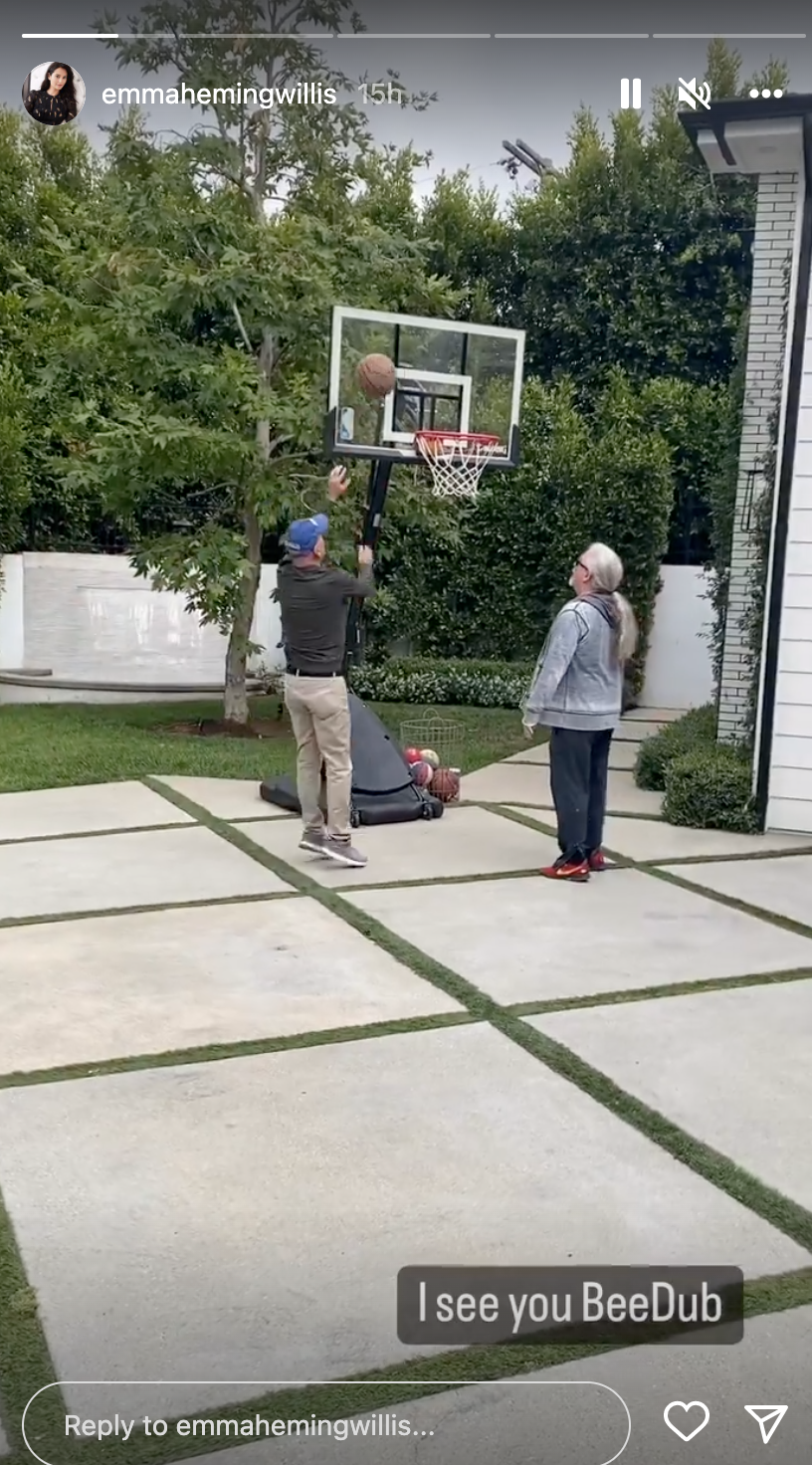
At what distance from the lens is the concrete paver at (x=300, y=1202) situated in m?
2.31

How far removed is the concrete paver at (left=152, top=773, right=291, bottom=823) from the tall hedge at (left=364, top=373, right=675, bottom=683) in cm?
475

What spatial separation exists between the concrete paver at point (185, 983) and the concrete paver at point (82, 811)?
5.34 ft

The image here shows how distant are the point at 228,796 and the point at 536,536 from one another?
6037 millimetres

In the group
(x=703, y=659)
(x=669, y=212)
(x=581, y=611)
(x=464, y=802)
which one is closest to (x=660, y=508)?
(x=703, y=659)

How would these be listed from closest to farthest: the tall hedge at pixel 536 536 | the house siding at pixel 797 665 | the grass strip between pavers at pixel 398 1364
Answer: the grass strip between pavers at pixel 398 1364, the house siding at pixel 797 665, the tall hedge at pixel 536 536

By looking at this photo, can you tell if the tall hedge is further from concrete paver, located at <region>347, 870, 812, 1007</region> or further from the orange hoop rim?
concrete paver, located at <region>347, 870, 812, 1007</region>

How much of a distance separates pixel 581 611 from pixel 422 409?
2317mm

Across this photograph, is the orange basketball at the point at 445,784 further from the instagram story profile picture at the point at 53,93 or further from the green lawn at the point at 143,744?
the instagram story profile picture at the point at 53,93

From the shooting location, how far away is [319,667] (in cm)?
561

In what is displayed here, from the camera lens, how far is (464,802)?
7.30 meters

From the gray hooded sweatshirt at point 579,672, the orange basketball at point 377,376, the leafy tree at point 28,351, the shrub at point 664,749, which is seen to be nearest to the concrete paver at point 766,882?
the gray hooded sweatshirt at point 579,672

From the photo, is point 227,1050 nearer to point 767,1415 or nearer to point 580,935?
point 580,935

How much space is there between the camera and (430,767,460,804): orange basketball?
714 cm

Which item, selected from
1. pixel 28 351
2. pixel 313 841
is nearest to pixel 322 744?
pixel 313 841
